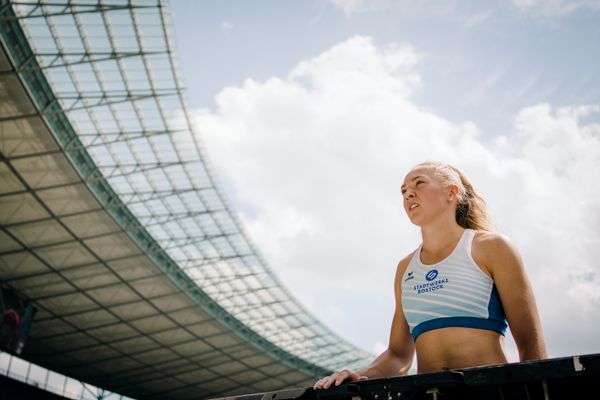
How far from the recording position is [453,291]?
2412 millimetres

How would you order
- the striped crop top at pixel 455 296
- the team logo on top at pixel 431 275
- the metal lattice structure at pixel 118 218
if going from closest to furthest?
the striped crop top at pixel 455 296, the team logo on top at pixel 431 275, the metal lattice structure at pixel 118 218

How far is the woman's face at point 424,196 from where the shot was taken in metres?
2.77

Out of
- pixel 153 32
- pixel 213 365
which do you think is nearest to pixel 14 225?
pixel 153 32

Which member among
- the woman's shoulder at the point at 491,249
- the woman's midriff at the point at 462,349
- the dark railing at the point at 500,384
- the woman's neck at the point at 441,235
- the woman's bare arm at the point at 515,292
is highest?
the woman's neck at the point at 441,235

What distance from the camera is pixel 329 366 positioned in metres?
43.5

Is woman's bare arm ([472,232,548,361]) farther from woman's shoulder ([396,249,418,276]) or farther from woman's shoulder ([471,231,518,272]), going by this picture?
woman's shoulder ([396,249,418,276])

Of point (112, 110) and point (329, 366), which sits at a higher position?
point (112, 110)

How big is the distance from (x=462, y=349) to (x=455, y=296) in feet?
0.85

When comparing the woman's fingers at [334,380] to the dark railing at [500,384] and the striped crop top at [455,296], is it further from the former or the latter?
the striped crop top at [455,296]

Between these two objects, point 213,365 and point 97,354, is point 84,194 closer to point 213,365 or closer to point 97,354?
point 97,354

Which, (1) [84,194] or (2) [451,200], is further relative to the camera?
(1) [84,194]

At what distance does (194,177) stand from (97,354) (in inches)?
767

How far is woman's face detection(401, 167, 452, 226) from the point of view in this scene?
277cm

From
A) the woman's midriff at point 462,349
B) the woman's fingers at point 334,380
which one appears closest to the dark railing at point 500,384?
the woman's fingers at point 334,380
